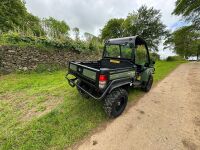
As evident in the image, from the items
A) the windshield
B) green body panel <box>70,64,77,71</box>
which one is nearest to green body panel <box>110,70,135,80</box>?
the windshield

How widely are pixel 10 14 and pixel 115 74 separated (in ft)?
69.7

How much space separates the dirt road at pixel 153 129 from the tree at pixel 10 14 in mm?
18387

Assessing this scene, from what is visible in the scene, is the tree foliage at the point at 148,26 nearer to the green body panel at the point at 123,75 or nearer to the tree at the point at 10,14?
the tree at the point at 10,14

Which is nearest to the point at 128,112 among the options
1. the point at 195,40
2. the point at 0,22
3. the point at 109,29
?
the point at 0,22

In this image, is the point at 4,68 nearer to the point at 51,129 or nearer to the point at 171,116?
the point at 51,129

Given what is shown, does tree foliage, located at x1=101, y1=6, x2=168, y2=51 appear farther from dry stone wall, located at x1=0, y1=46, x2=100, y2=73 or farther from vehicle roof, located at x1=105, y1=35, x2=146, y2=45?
vehicle roof, located at x1=105, y1=35, x2=146, y2=45

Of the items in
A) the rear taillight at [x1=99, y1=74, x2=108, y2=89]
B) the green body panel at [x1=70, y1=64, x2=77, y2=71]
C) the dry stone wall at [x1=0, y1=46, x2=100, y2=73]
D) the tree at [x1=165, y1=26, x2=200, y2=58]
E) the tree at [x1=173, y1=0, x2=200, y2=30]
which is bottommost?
the rear taillight at [x1=99, y1=74, x2=108, y2=89]

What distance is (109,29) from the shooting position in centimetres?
3516

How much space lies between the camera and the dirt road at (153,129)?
243cm

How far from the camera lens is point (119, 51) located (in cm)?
445

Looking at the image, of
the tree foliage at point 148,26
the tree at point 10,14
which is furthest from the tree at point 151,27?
the tree at point 10,14

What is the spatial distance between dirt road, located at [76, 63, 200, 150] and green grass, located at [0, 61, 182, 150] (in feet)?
1.30

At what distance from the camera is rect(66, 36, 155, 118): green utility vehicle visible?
2877 millimetres

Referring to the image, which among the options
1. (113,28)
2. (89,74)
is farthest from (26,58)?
(113,28)
